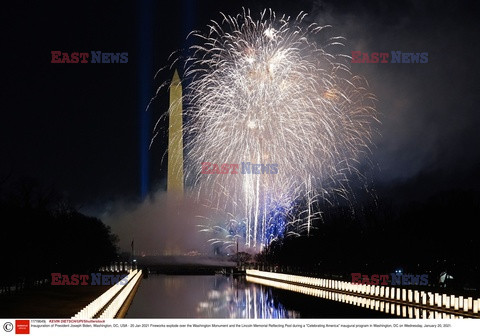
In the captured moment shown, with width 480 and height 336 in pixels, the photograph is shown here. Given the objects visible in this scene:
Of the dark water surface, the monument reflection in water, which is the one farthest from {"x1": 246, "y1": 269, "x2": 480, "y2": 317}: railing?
the monument reflection in water

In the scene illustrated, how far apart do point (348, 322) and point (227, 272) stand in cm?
6171

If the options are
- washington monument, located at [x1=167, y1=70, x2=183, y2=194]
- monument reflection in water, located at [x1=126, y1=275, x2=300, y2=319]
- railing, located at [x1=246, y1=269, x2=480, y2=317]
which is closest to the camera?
railing, located at [x1=246, y1=269, x2=480, y2=317]

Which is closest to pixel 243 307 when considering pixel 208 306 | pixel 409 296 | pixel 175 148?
pixel 208 306

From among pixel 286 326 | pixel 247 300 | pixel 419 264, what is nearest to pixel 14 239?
pixel 247 300

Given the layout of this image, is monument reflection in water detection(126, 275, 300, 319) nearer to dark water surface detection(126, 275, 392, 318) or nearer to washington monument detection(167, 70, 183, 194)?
dark water surface detection(126, 275, 392, 318)

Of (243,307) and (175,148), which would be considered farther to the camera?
(175,148)

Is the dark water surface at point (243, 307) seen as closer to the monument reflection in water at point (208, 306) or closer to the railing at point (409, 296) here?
the monument reflection in water at point (208, 306)

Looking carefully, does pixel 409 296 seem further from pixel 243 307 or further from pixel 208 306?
pixel 208 306

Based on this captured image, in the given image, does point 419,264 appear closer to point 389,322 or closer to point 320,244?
point 320,244

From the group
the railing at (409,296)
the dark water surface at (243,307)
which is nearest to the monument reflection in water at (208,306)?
the dark water surface at (243,307)

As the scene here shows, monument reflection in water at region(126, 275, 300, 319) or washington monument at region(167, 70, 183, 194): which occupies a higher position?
washington monument at region(167, 70, 183, 194)

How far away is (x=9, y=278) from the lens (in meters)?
37.3

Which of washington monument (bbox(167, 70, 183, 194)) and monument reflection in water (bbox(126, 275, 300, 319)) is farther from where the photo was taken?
washington monument (bbox(167, 70, 183, 194))

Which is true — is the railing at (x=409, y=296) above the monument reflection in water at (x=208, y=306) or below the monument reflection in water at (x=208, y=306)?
above
